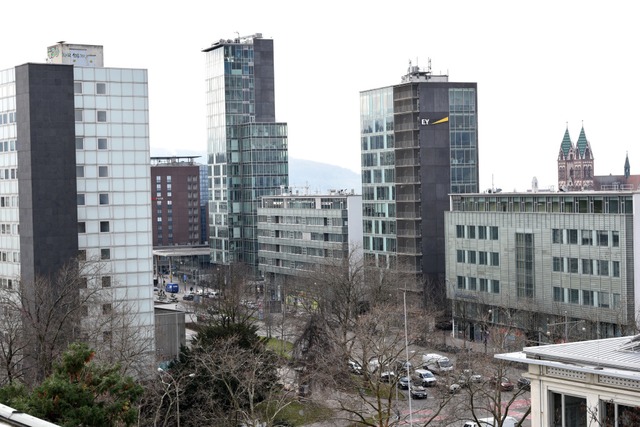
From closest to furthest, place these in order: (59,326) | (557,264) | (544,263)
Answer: (59,326) → (557,264) → (544,263)

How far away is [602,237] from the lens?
7875cm

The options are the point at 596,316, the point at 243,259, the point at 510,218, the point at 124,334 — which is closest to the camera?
the point at 124,334

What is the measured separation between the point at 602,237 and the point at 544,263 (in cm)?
752

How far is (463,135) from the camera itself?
11038 centimetres

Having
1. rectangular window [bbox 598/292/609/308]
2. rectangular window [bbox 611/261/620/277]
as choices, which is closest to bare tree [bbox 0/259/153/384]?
rectangular window [bbox 598/292/609/308]

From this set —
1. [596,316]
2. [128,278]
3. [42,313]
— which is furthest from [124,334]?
[596,316]

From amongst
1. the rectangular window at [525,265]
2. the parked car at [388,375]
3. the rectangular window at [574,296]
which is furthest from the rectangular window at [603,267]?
the parked car at [388,375]

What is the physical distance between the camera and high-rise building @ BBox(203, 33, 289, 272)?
15500 cm

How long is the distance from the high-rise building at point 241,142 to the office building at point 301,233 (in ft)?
36.5

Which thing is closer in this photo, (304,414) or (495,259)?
(304,414)

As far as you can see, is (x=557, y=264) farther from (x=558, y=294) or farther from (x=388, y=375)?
(x=388, y=375)

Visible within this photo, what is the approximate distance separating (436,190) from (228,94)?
2282 inches

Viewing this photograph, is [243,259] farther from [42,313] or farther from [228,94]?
[42,313]

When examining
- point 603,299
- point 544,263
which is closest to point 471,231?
point 544,263
